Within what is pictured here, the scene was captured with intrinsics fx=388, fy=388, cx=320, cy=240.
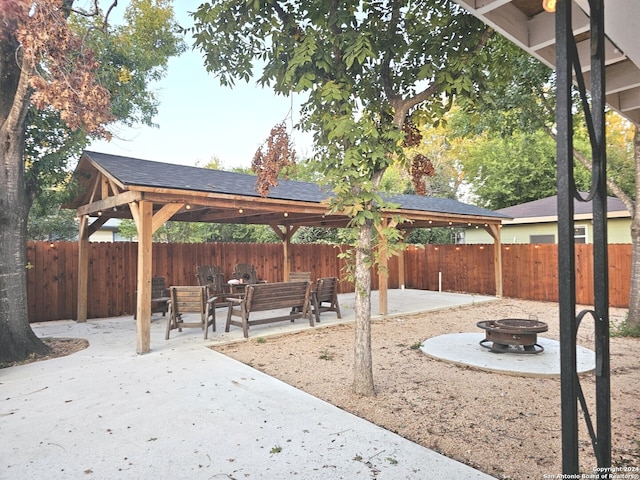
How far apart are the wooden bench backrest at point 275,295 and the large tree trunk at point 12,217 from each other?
3.14 meters

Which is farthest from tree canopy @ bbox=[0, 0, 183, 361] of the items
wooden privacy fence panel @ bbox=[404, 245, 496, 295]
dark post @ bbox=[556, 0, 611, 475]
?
wooden privacy fence panel @ bbox=[404, 245, 496, 295]

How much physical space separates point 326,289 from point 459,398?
4.70m

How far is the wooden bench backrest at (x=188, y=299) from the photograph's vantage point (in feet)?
21.2

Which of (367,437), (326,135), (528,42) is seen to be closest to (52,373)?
(367,437)

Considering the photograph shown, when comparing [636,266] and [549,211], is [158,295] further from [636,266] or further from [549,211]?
[549,211]

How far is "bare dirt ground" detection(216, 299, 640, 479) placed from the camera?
111 inches

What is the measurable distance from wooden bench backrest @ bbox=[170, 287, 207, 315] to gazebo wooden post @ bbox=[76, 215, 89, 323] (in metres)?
3.10

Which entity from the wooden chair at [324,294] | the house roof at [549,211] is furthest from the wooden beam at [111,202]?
the house roof at [549,211]

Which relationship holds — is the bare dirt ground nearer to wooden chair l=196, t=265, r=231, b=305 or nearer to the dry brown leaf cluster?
the dry brown leaf cluster

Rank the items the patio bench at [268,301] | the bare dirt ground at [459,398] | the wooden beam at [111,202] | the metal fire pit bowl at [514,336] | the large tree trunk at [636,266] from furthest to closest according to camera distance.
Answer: the large tree trunk at [636,266] → the patio bench at [268,301] → the wooden beam at [111,202] → the metal fire pit bowl at [514,336] → the bare dirt ground at [459,398]

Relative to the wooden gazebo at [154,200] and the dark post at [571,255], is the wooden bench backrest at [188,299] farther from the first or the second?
the dark post at [571,255]

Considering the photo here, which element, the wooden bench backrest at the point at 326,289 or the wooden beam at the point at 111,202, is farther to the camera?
the wooden bench backrest at the point at 326,289

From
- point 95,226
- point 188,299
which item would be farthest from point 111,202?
point 95,226

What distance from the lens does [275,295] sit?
7117 millimetres
